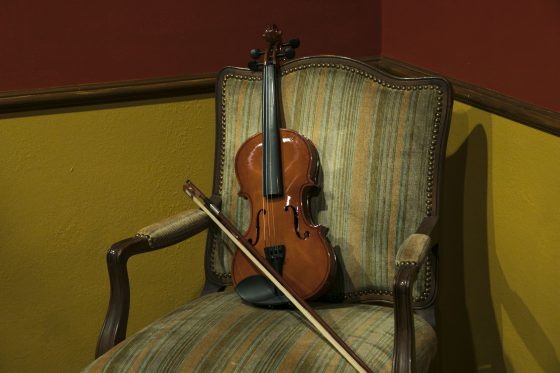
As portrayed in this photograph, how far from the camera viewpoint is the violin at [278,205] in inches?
67.1

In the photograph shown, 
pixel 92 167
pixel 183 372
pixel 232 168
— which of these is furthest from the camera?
pixel 92 167

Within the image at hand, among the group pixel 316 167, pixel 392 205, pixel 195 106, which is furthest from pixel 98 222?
pixel 392 205

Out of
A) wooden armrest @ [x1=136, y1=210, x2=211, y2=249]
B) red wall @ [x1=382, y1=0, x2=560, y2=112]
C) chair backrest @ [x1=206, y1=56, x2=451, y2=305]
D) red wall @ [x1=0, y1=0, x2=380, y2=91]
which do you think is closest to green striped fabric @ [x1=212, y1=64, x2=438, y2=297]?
chair backrest @ [x1=206, y1=56, x2=451, y2=305]

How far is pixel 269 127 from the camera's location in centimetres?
180

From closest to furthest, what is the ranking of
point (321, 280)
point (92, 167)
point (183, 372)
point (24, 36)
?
point (183, 372)
point (321, 280)
point (24, 36)
point (92, 167)

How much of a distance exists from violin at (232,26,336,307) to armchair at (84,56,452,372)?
0.19ft

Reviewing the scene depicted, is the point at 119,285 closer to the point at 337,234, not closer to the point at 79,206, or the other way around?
the point at 337,234

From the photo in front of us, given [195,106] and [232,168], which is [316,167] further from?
[195,106]

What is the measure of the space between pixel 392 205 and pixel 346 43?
0.67 metres

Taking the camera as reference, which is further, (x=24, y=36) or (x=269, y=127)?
(x=24, y=36)

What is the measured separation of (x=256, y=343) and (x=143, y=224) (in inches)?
33.3

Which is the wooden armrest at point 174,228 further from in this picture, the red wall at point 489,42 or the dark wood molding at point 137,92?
the red wall at point 489,42

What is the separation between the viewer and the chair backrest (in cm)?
→ 173

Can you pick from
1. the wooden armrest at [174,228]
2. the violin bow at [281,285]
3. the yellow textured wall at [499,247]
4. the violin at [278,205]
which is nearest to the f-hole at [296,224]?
the violin at [278,205]
